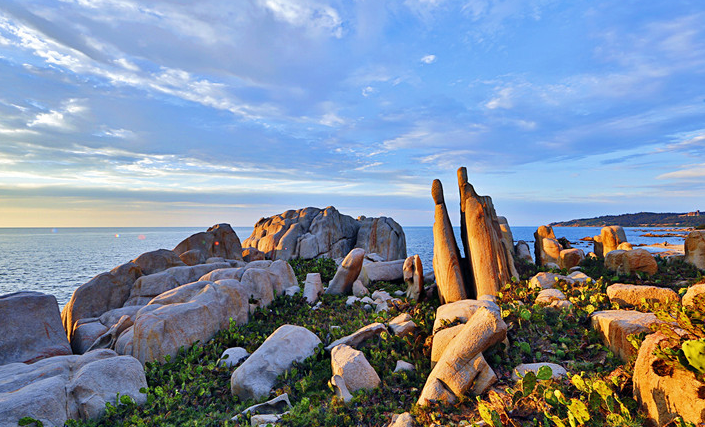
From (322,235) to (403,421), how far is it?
37807 millimetres

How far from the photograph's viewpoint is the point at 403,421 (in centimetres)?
767

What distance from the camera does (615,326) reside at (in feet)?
29.6

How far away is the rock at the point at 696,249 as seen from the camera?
64.4ft

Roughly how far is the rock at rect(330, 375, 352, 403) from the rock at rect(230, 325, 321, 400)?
6.79 ft

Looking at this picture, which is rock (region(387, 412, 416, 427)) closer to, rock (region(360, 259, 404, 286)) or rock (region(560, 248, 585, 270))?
rock (region(360, 259, 404, 286))

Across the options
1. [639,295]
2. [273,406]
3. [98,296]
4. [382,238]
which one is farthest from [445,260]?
[382,238]

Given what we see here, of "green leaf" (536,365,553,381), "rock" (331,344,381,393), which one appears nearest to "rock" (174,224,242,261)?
"rock" (331,344,381,393)

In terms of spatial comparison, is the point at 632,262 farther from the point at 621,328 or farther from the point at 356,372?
the point at 356,372

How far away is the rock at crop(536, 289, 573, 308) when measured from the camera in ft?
39.8

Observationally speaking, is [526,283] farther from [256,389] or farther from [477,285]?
[256,389]

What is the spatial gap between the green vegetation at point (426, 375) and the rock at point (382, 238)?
33.3 meters

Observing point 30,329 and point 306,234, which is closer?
point 30,329

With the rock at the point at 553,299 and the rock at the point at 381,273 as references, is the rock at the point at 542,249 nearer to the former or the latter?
the rock at the point at 381,273

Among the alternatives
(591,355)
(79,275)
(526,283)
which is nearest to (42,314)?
(591,355)
